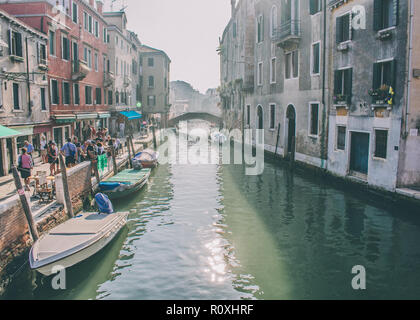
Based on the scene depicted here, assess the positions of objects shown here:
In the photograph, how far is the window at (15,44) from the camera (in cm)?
1448

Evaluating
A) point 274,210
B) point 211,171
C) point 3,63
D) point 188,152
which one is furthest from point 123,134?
point 274,210

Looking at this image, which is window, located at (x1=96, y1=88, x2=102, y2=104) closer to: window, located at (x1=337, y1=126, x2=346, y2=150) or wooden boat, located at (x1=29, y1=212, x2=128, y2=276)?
window, located at (x1=337, y1=126, x2=346, y2=150)

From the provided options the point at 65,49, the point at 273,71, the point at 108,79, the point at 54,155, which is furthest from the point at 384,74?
the point at 108,79

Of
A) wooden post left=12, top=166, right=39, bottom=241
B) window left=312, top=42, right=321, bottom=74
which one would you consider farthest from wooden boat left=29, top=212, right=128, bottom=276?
window left=312, top=42, right=321, bottom=74

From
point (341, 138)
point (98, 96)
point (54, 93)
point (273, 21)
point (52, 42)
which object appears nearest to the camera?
point (341, 138)

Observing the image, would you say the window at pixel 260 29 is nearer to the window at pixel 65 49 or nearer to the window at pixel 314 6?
the window at pixel 314 6

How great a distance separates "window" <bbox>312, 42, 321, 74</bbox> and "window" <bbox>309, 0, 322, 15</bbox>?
148 centimetres

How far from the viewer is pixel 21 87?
15.5 metres

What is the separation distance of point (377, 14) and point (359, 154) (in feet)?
16.4

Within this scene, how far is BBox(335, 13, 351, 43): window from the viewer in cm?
1514

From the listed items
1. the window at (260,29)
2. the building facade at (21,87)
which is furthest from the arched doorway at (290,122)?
the building facade at (21,87)

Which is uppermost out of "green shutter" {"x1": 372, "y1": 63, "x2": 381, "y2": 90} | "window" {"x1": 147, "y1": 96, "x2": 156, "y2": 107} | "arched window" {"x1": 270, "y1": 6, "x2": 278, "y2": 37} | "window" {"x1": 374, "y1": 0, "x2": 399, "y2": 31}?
"arched window" {"x1": 270, "y1": 6, "x2": 278, "y2": 37}

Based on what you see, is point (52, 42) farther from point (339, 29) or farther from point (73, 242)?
point (73, 242)

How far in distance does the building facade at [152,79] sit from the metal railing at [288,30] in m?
28.3
